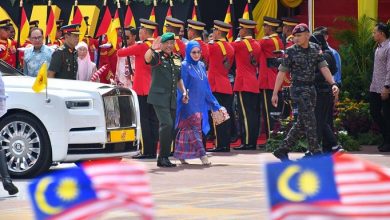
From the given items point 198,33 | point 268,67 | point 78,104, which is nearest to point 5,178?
point 78,104

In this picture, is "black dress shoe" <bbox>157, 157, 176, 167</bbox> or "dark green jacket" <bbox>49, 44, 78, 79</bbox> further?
"dark green jacket" <bbox>49, 44, 78, 79</bbox>

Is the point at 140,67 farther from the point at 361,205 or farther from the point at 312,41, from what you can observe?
the point at 361,205

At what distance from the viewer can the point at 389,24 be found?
19.1 metres

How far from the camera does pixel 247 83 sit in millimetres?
18984

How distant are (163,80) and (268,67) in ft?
12.7

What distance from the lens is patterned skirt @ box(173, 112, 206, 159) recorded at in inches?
617

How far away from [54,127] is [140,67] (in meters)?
3.89

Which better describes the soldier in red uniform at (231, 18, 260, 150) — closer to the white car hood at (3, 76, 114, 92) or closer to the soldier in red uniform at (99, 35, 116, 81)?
the soldier in red uniform at (99, 35, 116, 81)

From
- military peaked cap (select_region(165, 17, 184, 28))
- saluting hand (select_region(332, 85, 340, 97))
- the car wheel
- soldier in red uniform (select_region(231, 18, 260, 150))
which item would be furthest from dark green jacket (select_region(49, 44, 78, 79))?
soldier in red uniform (select_region(231, 18, 260, 150))

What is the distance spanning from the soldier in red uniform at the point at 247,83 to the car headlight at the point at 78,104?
524 cm

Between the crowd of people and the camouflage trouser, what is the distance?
12 millimetres

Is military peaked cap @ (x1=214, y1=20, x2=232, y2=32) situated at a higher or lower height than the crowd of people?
higher

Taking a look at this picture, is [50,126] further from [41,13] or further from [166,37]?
[41,13]

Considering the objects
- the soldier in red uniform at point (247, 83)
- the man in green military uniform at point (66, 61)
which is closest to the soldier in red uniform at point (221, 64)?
the soldier in red uniform at point (247, 83)
